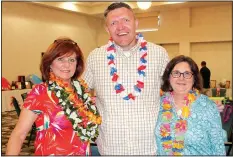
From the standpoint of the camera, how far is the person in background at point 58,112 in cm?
164

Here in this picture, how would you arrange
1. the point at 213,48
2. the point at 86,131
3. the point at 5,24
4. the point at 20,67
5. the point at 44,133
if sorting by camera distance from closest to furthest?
the point at 44,133
the point at 86,131
the point at 5,24
the point at 20,67
the point at 213,48

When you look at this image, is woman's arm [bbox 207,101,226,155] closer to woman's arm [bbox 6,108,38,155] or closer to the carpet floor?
woman's arm [bbox 6,108,38,155]

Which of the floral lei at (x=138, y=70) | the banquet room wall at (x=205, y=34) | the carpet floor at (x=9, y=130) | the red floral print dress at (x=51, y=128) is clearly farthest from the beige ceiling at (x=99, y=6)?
the red floral print dress at (x=51, y=128)

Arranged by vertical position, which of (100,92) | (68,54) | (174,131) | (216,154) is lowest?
(216,154)

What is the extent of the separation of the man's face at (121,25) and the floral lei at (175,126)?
0.52m

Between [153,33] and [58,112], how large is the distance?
433 inches

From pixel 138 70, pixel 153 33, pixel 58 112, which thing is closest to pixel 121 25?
pixel 138 70

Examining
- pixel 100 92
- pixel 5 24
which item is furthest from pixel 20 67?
pixel 100 92

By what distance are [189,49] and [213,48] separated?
90 cm

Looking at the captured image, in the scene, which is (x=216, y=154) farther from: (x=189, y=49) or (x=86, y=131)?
(x=189, y=49)

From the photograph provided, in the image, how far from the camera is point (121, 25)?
81.4 inches

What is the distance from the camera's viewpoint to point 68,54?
1789 mm

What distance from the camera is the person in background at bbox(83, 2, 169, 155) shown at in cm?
203

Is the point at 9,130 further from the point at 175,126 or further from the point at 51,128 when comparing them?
the point at 175,126
